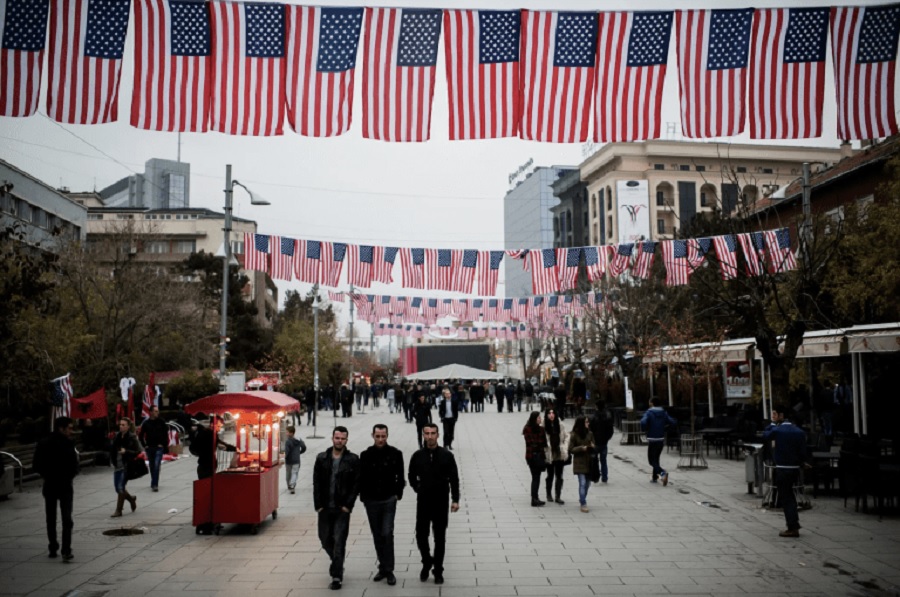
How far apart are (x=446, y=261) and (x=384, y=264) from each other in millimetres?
2248

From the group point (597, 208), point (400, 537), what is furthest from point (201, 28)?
point (597, 208)

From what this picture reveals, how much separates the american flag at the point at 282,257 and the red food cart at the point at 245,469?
1146 centimetres

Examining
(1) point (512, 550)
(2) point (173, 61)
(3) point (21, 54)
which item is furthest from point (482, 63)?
(1) point (512, 550)

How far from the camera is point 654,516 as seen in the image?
12734 mm

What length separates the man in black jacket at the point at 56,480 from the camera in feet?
32.7

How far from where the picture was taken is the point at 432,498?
8734 millimetres

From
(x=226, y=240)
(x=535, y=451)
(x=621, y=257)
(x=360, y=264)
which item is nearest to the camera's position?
(x=535, y=451)

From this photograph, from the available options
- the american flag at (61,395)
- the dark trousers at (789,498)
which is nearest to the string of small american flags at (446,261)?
the american flag at (61,395)

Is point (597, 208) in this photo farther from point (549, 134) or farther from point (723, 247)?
point (549, 134)

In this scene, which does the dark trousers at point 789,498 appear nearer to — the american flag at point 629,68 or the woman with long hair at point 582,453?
the woman with long hair at point 582,453

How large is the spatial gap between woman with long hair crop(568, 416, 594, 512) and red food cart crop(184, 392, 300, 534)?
4.82 metres

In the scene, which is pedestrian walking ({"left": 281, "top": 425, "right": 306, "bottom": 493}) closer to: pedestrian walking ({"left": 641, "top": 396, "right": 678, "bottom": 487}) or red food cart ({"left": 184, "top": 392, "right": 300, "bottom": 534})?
red food cart ({"left": 184, "top": 392, "right": 300, "bottom": 534})

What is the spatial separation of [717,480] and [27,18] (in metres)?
15.3

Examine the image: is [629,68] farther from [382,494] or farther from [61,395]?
[61,395]
